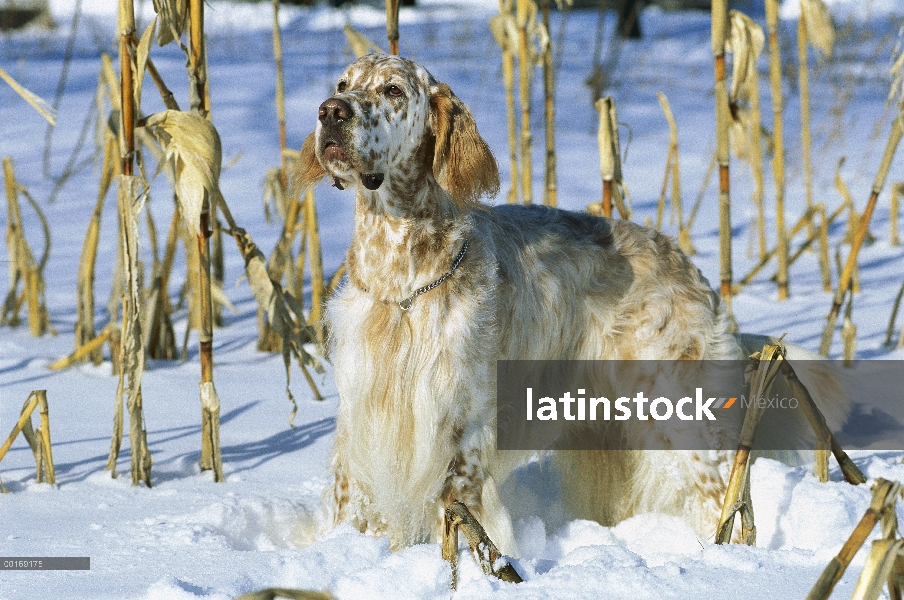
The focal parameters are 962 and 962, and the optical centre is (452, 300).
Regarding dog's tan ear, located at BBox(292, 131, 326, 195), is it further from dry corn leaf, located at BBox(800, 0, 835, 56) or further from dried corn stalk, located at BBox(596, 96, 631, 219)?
dry corn leaf, located at BBox(800, 0, 835, 56)

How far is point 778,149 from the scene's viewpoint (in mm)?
4785

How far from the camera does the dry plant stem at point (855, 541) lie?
1.35 meters

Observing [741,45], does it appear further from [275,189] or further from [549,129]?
[275,189]

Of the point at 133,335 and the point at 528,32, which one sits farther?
the point at 528,32

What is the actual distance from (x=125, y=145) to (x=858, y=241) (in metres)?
2.37

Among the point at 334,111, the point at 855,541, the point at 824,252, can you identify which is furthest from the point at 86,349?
the point at 824,252

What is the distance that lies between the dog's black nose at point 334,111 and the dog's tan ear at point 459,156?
28 centimetres

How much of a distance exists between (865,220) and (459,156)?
60.3 inches

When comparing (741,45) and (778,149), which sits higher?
(741,45)

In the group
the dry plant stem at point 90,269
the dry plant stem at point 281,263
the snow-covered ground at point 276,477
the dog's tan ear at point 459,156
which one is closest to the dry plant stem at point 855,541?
the snow-covered ground at point 276,477

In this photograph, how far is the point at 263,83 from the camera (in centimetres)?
1071

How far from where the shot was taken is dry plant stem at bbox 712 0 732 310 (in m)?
3.28

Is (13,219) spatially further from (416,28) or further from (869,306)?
(416,28)

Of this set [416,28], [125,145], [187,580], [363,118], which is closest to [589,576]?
[187,580]
